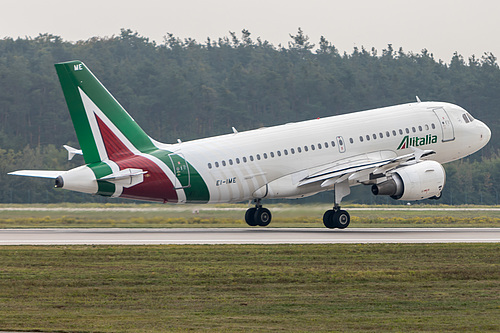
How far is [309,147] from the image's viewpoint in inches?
1759

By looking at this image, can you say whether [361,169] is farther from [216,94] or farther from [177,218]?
[216,94]

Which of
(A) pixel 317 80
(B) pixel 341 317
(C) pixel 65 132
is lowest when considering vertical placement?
(B) pixel 341 317

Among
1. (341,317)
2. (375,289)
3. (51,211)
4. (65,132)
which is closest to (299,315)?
(341,317)

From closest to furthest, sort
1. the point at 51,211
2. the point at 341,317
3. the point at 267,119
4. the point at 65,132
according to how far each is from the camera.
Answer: the point at 341,317 < the point at 51,211 < the point at 65,132 < the point at 267,119

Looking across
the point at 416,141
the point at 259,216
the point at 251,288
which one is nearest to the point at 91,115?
the point at 259,216

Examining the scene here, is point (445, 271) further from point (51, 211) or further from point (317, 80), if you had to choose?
point (317, 80)

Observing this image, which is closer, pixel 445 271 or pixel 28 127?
pixel 445 271

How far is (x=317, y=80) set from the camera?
4926 inches

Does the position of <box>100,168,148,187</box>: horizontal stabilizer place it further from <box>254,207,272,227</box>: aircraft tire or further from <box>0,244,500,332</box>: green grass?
<box>254,207,272,227</box>: aircraft tire

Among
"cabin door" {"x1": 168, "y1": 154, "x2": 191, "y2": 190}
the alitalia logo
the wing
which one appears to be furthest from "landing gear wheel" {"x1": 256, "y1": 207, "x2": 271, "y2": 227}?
the alitalia logo

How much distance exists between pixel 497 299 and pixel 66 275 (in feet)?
38.1

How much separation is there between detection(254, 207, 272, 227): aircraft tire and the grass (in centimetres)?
49

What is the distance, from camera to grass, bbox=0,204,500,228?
45156mm

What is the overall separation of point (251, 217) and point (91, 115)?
10.9m
